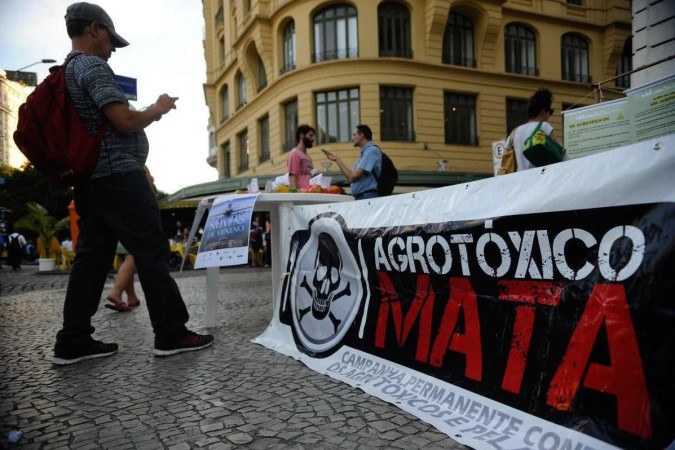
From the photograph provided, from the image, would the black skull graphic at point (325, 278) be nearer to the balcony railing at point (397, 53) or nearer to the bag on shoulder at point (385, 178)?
the bag on shoulder at point (385, 178)

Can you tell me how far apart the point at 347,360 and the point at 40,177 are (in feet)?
147

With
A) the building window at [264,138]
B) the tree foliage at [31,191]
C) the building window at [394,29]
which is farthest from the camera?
the tree foliage at [31,191]

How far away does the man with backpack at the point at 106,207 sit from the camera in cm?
291

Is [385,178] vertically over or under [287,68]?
→ under

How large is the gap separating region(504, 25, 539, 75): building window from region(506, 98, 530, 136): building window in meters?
1.45

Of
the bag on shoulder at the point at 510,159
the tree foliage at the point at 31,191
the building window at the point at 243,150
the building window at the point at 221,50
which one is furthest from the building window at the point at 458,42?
the tree foliage at the point at 31,191

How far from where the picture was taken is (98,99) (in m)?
2.83

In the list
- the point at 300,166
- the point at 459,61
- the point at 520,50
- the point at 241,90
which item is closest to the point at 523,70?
the point at 520,50

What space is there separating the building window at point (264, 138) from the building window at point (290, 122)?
5.02ft

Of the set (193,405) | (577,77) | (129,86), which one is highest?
(577,77)

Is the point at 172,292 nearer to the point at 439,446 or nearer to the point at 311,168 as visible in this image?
the point at 439,446

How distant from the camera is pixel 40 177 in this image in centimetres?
3875

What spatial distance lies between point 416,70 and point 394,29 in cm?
195

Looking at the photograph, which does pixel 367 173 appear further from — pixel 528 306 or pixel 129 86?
pixel 129 86
